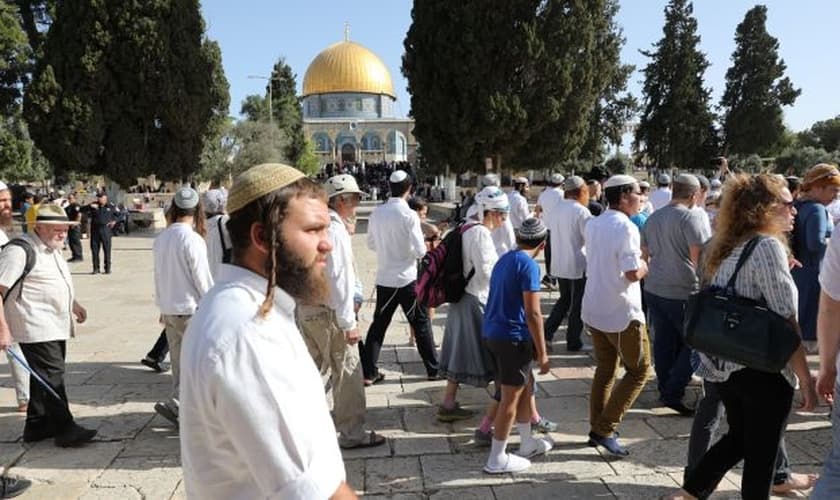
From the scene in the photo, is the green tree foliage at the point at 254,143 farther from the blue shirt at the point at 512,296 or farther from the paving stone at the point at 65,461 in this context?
the blue shirt at the point at 512,296

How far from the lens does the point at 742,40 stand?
137 feet

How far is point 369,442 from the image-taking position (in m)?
4.36

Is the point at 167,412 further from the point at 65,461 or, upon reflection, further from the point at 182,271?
the point at 182,271

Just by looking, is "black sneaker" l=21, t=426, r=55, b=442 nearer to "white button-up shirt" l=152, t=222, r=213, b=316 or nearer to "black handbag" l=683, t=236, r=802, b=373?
"white button-up shirt" l=152, t=222, r=213, b=316

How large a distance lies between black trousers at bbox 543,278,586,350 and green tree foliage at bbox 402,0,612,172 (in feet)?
58.5

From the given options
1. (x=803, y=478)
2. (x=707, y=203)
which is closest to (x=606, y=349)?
(x=803, y=478)

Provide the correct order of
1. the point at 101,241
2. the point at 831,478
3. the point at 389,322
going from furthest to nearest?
the point at 101,241 < the point at 389,322 < the point at 831,478

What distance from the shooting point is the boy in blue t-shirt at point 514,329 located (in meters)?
3.77

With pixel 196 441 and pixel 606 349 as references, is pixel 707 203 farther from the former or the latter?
pixel 196 441

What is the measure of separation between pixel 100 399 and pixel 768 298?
17.5 ft

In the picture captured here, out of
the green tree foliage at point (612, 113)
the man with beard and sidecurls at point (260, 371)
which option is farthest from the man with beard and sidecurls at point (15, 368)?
the green tree foliage at point (612, 113)

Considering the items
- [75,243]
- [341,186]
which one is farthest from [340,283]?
[75,243]

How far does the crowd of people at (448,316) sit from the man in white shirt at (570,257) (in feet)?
0.08

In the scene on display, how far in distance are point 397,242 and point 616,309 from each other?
2.27 metres
